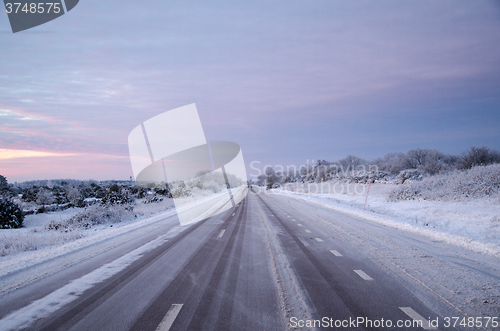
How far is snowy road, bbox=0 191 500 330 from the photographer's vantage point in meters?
3.36

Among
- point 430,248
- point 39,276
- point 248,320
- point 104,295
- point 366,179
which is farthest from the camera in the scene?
point 366,179

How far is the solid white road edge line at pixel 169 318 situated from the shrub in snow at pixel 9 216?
19.9 m

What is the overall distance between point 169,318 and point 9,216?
20637 mm

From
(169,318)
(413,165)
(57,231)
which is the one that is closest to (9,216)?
(57,231)

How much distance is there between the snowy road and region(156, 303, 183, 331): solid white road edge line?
14 millimetres

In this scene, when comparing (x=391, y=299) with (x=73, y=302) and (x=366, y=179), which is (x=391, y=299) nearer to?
(x=73, y=302)

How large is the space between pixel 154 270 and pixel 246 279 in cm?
215

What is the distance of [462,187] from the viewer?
653 inches

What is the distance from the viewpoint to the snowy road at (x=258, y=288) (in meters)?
3.36

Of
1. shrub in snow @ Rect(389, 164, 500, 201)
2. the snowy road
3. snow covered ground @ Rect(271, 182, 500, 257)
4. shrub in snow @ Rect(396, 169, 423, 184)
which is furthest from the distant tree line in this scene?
the snowy road

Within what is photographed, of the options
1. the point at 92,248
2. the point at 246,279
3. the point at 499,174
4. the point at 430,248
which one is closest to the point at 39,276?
the point at 92,248

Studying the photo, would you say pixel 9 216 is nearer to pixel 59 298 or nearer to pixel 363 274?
pixel 59 298

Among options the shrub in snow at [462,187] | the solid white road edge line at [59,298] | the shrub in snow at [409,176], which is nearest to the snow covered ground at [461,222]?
the shrub in snow at [462,187]

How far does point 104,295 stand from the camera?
13.6 feet
